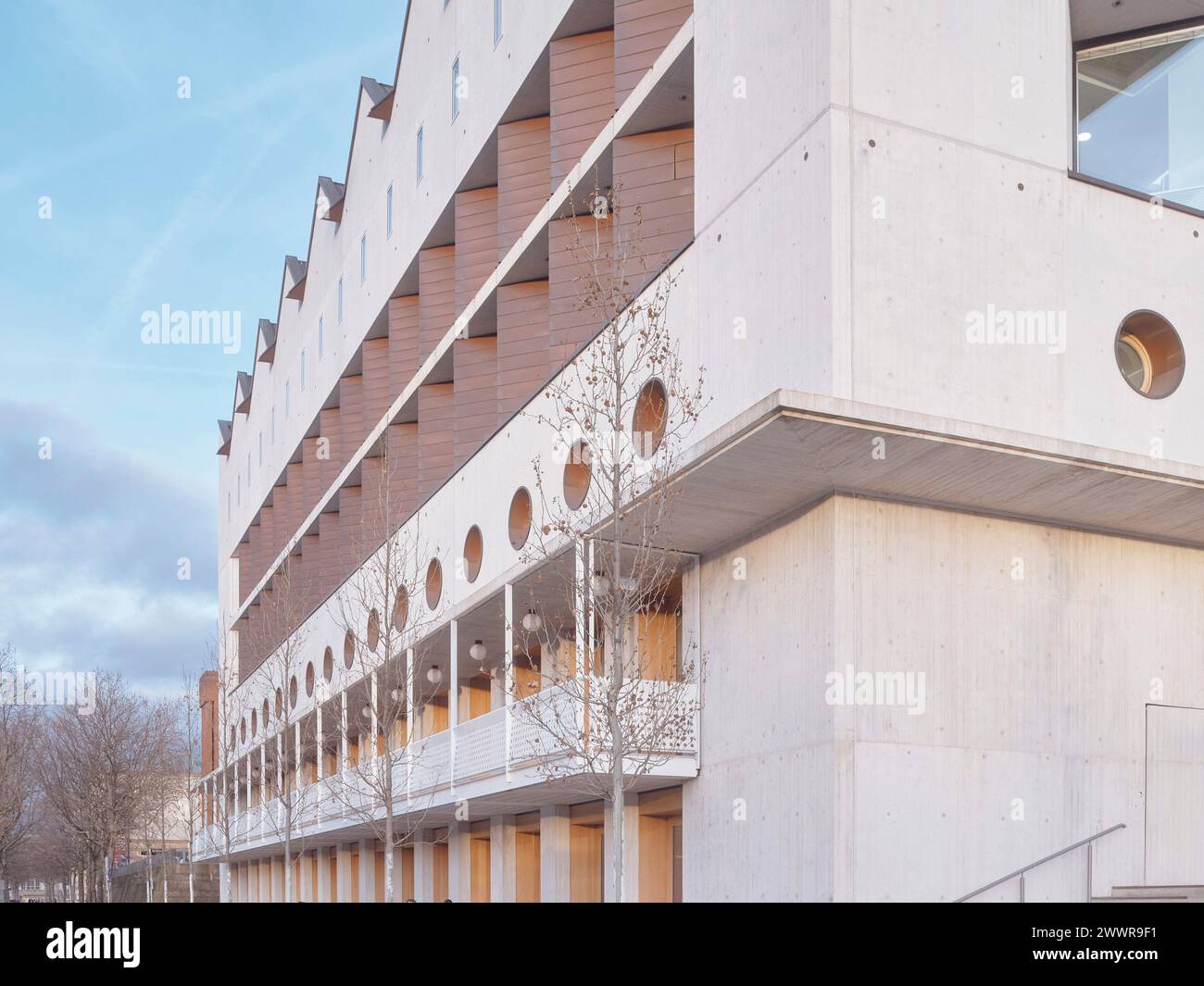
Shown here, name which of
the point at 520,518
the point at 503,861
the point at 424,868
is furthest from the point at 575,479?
the point at 424,868

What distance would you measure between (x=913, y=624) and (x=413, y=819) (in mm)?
17970

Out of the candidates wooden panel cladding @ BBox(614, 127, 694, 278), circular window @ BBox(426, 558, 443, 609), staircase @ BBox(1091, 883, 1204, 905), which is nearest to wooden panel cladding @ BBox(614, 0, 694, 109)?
wooden panel cladding @ BBox(614, 127, 694, 278)

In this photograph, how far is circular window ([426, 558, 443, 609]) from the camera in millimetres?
31875

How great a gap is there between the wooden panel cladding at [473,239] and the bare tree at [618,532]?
7.12 metres

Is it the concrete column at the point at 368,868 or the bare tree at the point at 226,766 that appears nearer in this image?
the concrete column at the point at 368,868

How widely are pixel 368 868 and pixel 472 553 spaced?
63.0 ft

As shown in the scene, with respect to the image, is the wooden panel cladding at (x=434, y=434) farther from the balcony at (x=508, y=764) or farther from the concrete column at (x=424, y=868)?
the concrete column at (x=424, y=868)

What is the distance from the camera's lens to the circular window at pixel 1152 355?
59.2 ft

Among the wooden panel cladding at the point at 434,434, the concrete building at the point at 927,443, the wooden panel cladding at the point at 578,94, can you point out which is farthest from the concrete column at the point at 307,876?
the wooden panel cladding at the point at 578,94

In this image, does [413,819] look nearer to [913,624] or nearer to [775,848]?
[775,848]

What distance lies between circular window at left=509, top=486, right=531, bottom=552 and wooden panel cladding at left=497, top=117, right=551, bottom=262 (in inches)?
230

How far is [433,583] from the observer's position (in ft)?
107

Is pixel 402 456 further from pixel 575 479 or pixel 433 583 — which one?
pixel 575 479

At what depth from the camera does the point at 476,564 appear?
28797 millimetres
